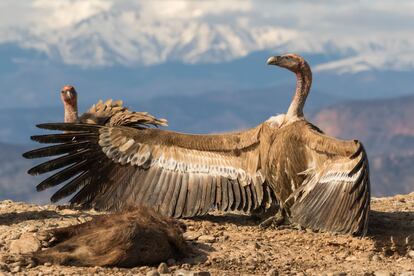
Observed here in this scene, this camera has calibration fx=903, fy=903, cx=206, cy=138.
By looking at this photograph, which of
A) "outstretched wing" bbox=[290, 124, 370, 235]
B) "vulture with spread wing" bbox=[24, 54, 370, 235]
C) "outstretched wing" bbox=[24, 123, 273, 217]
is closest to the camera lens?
"outstretched wing" bbox=[290, 124, 370, 235]

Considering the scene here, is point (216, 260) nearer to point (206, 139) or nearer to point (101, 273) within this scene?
point (101, 273)

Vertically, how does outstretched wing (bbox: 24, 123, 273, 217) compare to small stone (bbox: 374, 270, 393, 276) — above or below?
above

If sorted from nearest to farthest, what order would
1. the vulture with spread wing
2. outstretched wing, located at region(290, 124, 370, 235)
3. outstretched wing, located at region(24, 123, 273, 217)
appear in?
outstretched wing, located at region(290, 124, 370, 235)
the vulture with spread wing
outstretched wing, located at region(24, 123, 273, 217)

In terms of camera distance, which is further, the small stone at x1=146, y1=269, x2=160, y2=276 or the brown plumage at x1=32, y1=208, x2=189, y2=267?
the brown plumage at x1=32, y1=208, x2=189, y2=267

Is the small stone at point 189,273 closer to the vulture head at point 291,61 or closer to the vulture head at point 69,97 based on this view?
the vulture head at point 291,61

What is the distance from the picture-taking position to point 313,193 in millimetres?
12398

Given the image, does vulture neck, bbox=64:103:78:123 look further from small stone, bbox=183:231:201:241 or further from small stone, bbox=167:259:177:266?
small stone, bbox=167:259:177:266

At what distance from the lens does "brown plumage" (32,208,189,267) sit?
10.0 m

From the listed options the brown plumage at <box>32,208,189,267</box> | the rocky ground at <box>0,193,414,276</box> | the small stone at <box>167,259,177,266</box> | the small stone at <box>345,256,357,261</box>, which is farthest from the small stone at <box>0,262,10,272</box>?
the small stone at <box>345,256,357,261</box>

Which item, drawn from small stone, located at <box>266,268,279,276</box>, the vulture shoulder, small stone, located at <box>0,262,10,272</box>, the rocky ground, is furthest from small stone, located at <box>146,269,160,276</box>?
the vulture shoulder

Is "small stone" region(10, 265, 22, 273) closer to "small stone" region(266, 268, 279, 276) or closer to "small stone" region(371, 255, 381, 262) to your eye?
"small stone" region(266, 268, 279, 276)

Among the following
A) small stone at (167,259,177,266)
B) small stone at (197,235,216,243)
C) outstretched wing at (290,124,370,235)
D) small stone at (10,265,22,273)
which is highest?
outstretched wing at (290,124,370,235)

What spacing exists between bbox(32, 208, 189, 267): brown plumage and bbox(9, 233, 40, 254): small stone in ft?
1.84

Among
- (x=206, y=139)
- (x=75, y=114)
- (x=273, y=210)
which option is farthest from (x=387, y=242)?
(x=75, y=114)
